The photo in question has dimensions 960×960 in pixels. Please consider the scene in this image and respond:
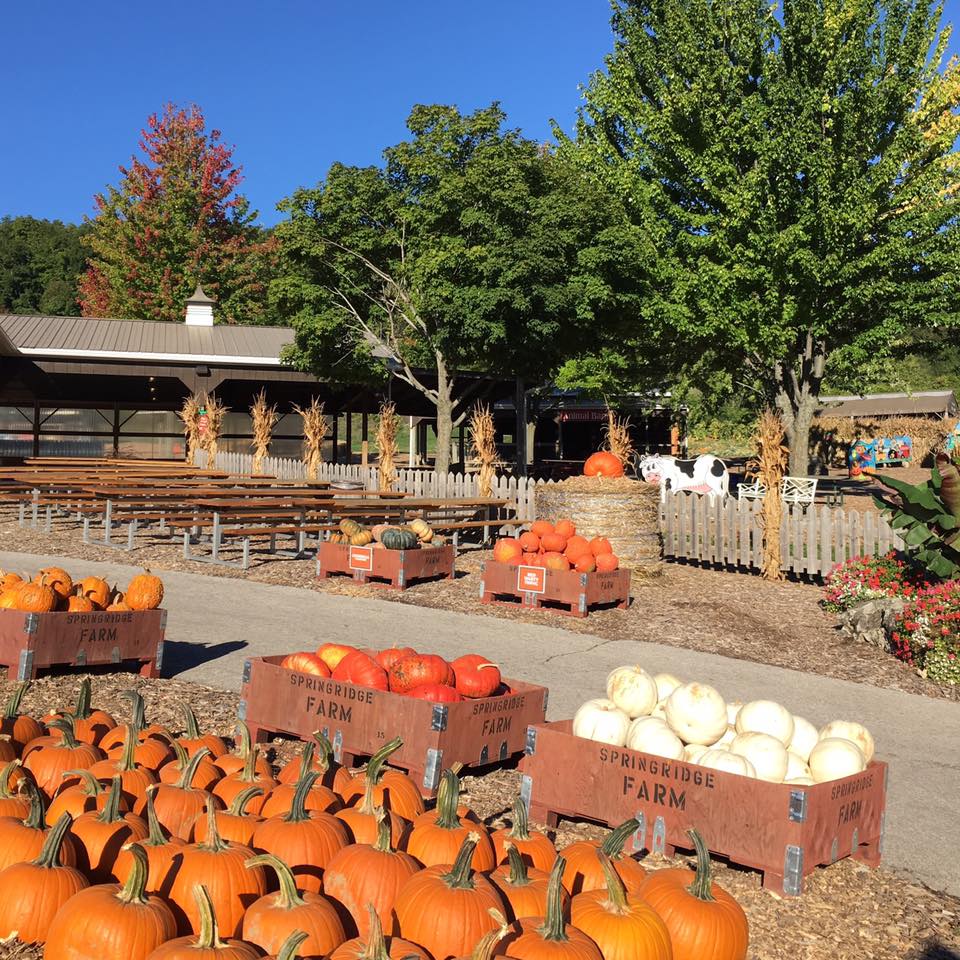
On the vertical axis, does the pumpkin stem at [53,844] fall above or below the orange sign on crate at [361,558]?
above

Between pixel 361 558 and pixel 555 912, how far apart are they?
1073 cm

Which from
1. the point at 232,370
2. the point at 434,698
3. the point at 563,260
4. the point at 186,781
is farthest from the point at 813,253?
the point at 186,781

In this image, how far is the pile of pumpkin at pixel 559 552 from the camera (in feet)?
38.9

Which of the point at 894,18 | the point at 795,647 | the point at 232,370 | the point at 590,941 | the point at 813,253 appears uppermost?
the point at 894,18

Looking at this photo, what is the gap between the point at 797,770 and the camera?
4.65m

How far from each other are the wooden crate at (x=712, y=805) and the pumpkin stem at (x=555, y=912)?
183cm

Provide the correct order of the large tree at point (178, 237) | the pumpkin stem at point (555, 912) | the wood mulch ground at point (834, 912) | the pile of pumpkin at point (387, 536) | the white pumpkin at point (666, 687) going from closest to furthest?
the pumpkin stem at point (555, 912), the wood mulch ground at point (834, 912), the white pumpkin at point (666, 687), the pile of pumpkin at point (387, 536), the large tree at point (178, 237)

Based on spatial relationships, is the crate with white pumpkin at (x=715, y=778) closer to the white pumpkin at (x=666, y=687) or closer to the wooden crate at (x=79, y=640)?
the white pumpkin at (x=666, y=687)

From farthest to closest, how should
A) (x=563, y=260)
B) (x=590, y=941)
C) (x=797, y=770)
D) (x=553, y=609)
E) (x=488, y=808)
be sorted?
(x=563, y=260) < (x=553, y=609) < (x=488, y=808) < (x=797, y=770) < (x=590, y=941)

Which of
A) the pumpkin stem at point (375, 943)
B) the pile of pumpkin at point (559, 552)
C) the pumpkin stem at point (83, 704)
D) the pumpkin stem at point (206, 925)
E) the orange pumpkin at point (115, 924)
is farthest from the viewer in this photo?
the pile of pumpkin at point (559, 552)

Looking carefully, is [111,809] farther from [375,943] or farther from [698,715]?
[698,715]

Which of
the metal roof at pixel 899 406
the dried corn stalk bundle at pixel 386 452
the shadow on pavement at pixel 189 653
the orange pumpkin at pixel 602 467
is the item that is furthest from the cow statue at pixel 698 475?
the metal roof at pixel 899 406

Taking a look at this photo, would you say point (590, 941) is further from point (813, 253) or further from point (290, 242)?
point (290, 242)

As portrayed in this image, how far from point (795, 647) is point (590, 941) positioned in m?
8.18
